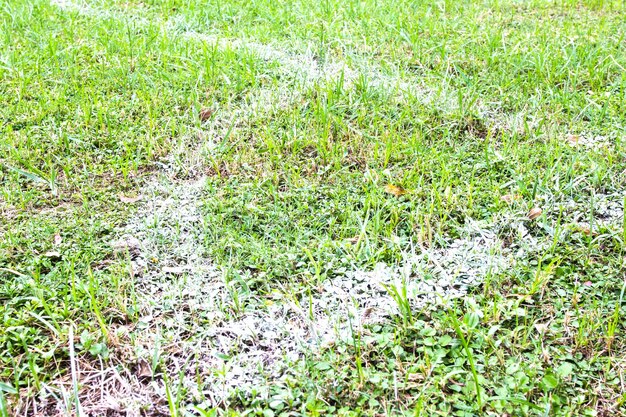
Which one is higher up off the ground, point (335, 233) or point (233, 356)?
point (335, 233)

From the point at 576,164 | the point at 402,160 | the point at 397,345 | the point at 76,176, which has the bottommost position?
the point at 76,176

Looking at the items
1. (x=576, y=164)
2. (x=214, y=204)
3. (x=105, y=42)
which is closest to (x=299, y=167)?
(x=214, y=204)

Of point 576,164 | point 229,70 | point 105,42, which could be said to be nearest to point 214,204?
point 229,70

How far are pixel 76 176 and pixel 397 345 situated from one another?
70.6 inches

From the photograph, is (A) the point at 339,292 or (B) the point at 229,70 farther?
(B) the point at 229,70

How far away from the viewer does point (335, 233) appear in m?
2.48

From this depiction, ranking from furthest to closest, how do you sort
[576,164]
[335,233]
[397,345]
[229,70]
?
1. [229,70]
2. [576,164]
3. [335,233]
4. [397,345]

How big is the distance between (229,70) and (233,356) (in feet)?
7.23

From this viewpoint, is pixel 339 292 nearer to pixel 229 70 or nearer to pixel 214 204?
pixel 214 204

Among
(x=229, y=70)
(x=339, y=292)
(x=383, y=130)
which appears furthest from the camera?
(x=229, y=70)

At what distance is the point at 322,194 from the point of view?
8.91 feet

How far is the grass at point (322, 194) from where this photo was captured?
1870 millimetres

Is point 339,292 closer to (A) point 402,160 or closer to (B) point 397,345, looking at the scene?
(B) point 397,345

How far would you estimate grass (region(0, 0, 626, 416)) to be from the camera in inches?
73.6
